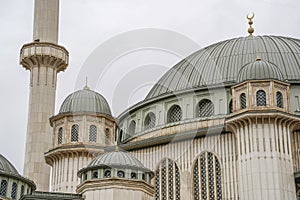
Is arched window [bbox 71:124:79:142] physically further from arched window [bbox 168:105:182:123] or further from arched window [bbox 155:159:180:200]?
arched window [bbox 155:159:180:200]

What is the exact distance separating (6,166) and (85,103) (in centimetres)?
729

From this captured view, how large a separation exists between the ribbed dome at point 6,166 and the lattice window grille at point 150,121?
9.13m

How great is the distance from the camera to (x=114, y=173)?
30.9 metres

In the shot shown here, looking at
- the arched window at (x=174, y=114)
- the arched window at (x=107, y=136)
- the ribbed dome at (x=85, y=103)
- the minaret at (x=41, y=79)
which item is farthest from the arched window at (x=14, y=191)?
the arched window at (x=174, y=114)

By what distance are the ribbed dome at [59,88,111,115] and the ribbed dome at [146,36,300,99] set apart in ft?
12.2

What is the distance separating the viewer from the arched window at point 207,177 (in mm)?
33844

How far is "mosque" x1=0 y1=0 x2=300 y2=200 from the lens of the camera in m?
31.4

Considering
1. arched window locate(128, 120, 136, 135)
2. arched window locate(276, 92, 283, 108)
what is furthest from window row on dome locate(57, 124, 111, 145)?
arched window locate(276, 92, 283, 108)

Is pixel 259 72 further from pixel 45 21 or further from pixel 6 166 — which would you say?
pixel 45 21

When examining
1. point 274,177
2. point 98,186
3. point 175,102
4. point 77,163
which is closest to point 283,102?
point 274,177

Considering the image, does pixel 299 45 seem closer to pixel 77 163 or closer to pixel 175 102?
pixel 175 102

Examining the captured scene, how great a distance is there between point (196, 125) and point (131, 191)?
7323mm

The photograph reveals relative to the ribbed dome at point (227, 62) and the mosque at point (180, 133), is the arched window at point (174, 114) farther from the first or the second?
the ribbed dome at point (227, 62)

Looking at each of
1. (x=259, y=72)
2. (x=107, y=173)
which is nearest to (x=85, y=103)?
(x=107, y=173)
